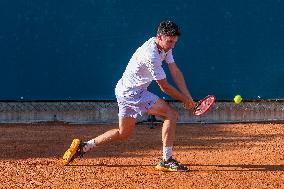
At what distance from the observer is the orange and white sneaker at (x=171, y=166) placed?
6848 millimetres

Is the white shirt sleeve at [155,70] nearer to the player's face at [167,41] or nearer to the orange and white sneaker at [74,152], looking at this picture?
the player's face at [167,41]

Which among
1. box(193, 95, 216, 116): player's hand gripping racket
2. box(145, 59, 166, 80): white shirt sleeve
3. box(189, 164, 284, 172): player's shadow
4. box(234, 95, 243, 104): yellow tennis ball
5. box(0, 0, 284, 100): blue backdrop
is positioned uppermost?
box(0, 0, 284, 100): blue backdrop

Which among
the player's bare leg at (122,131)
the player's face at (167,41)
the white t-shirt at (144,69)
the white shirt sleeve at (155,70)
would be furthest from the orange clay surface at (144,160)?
the player's face at (167,41)

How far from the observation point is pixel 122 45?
13.2 metres

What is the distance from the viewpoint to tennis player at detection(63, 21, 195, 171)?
6.58 m

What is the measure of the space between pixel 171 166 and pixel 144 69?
1101mm

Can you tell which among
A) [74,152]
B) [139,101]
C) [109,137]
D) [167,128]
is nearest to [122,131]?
[109,137]

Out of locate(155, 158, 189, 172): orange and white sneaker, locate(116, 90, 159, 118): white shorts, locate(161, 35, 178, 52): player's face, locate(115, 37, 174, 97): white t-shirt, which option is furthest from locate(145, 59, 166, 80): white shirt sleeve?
locate(155, 158, 189, 172): orange and white sneaker

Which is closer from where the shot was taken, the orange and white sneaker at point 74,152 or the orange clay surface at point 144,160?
the orange clay surface at point 144,160

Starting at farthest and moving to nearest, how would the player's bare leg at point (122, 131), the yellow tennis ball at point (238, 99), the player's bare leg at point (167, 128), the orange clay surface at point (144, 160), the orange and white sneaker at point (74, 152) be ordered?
the yellow tennis ball at point (238, 99)
the orange and white sneaker at point (74, 152)
the player's bare leg at point (122, 131)
the player's bare leg at point (167, 128)
the orange clay surface at point (144, 160)

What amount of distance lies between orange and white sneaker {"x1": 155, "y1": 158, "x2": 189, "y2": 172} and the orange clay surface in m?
0.10

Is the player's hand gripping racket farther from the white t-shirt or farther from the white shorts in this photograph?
the white t-shirt

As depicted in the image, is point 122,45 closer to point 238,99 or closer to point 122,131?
point 238,99

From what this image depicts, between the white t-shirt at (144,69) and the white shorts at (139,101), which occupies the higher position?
the white t-shirt at (144,69)
